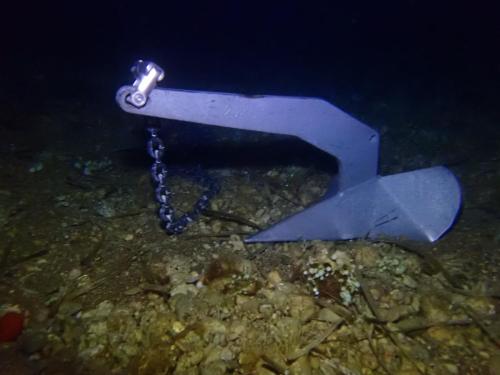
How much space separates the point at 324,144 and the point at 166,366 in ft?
5.69

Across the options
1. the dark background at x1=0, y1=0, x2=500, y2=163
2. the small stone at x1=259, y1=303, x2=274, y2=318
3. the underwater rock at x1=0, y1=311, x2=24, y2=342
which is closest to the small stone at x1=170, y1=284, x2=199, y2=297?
the small stone at x1=259, y1=303, x2=274, y2=318

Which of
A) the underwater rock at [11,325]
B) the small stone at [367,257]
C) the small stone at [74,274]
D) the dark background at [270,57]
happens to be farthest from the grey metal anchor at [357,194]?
the dark background at [270,57]

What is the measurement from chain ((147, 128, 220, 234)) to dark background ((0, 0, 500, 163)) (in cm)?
248

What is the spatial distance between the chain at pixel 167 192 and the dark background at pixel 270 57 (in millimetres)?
2475

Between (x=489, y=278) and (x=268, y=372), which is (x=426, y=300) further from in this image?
(x=268, y=372)

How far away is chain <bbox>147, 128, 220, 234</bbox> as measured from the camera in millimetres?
2551

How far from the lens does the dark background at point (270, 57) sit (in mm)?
5891

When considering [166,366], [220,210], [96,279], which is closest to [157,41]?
[220,210]

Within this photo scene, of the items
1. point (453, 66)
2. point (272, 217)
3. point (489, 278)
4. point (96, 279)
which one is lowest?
point (489, 278)

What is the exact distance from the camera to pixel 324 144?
2771 millimetres

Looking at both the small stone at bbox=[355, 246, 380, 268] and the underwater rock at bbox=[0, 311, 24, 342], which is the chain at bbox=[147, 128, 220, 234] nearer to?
the underwater rock at bbox=[0, 311, 24, 342]

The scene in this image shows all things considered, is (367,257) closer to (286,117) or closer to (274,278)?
(274,278)

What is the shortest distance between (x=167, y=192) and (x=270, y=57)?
7030 millimetres

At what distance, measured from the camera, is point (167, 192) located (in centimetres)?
284
